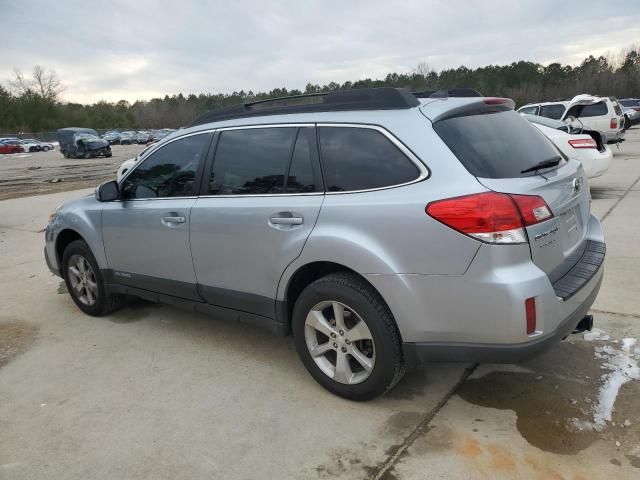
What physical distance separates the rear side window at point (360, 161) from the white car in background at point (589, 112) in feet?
46.8

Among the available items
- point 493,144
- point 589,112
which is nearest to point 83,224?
point 493,144

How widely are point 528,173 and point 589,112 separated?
15475 mm

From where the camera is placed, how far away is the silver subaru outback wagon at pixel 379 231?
258 cm

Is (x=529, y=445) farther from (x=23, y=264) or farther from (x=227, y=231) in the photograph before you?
(x=23, y=264)

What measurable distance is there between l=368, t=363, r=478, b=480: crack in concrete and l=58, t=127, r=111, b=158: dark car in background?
4027 centimetres

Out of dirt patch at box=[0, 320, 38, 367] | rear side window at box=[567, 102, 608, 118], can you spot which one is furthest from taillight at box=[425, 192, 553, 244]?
rear side window at box=[567, 102, 608, 118]

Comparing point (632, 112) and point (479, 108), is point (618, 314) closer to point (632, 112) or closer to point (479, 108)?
point (479, 108)

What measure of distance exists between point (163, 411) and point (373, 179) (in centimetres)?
187

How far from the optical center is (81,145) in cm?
3866

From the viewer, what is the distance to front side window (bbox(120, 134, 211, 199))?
12.7 feet

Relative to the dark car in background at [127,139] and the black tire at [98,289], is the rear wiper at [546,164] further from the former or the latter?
the dark car in background at [127,139]

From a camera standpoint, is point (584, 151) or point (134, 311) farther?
point (584, 151)

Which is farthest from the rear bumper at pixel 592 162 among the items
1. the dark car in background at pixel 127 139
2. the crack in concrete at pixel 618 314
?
the dark car in background at pixel 127 139

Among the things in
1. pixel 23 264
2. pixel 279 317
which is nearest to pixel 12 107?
pixel 23 264
